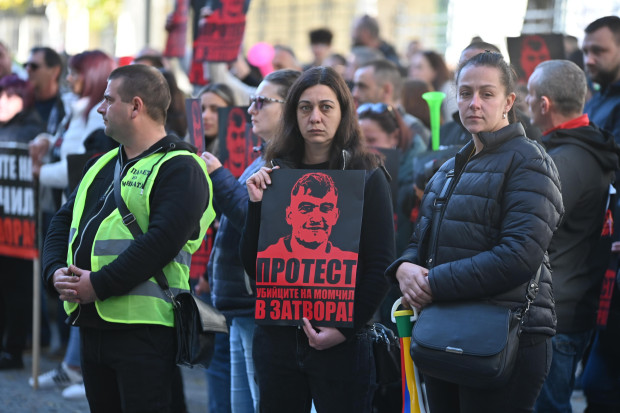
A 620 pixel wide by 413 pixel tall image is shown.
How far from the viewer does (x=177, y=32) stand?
938 centimetres

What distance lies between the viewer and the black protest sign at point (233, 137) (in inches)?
209

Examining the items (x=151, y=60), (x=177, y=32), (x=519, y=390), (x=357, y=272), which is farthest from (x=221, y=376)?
(x=177, y=32)

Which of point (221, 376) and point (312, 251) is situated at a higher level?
point (312, 251)

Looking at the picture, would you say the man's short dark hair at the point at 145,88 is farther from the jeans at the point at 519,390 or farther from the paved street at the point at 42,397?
the paved street at the point at 42,397

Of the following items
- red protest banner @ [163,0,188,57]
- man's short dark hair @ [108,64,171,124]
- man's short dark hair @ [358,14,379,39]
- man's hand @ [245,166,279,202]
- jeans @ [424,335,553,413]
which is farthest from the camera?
man's short dark hair @ [358,14,379,39]

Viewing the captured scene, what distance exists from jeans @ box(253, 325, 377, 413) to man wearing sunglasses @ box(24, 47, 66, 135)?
198 inches

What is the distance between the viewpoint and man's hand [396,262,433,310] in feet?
10.8

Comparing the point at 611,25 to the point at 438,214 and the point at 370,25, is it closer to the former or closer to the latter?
the point at 438,214

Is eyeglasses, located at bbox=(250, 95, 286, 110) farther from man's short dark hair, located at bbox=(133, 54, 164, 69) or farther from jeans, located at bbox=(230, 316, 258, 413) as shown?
man's short dark hair, located at bbox=(133, 54, 164, 69)

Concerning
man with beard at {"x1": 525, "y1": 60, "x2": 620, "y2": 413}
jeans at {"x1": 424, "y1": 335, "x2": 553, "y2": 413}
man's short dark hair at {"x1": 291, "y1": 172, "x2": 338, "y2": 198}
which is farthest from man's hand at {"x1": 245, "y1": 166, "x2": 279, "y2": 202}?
man with beard at {"x1": 525, "y1": 60, "x2": 620, "y2": 413}

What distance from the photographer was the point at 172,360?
12.6ft

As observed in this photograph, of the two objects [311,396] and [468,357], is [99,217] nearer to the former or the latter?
[311,396]

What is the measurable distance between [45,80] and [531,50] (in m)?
4.33

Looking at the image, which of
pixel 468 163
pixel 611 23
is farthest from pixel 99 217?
pixel 611 23
